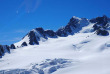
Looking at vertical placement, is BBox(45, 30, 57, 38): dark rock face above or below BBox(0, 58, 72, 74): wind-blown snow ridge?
above

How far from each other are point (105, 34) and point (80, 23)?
55131 mm

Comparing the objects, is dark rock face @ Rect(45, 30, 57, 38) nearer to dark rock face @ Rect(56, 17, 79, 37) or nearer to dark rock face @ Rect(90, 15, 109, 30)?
dark rock face @ Rect(56, 17, 79, 37)

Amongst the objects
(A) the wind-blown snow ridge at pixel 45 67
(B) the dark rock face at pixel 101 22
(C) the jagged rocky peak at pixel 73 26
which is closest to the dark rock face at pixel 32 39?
(C) the jagged rocky peak at pixel 73 26

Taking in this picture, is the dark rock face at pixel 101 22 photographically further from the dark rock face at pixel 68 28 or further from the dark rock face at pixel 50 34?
the dark rock face at pixel 50 34

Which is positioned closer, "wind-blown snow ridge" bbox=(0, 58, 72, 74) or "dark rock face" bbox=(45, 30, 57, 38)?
"wind-blown snow ridge" bbox=(0, 58, 72, 74)

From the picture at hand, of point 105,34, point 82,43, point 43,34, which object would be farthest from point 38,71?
point 43,34

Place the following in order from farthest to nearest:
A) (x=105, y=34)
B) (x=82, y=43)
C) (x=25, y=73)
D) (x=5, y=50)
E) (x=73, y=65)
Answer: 1. (x=105, y=34)
2. (x=82, y=43)
3. (x=5, y=50)
4. (x=73, y=65)
5. (x=25, y=73)

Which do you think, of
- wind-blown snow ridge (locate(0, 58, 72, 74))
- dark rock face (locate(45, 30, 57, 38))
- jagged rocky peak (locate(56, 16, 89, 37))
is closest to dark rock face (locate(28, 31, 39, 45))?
dark rock face (locate(45, 30, 57, 38))

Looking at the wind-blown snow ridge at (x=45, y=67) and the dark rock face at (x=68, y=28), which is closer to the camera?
the wind-blown snow ridge at (x=45, y=67)

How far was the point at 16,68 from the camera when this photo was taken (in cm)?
4350

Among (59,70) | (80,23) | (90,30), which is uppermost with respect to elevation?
(80,23)

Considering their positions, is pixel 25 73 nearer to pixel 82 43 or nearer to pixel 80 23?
pixel 82 43

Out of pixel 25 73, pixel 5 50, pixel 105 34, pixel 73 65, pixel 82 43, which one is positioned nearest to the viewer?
pixel 25 73

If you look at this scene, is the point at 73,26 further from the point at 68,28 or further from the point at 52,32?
the point at 52,32
